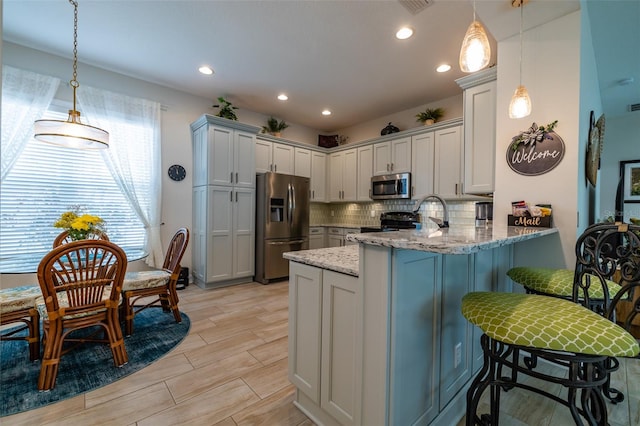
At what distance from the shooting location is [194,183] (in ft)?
14.3

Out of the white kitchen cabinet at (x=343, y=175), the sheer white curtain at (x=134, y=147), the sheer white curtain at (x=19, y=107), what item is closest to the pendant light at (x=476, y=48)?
the white kitchen cabinet at (x=343, y=175)

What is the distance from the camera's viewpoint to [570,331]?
1.09 m

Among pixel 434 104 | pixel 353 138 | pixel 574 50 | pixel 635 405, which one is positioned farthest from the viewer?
pixel 353 138

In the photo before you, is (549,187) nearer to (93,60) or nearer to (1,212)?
(93,60)

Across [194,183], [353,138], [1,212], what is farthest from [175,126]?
[353,138]

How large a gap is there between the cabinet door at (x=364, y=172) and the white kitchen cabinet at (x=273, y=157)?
1218 millimetres

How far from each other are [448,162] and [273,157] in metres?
2.71

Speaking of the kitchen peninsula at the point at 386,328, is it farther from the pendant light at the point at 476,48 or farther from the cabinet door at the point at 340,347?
the pendant light at the point at 476,48

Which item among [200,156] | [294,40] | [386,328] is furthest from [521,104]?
[200,156]

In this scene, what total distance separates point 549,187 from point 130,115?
4.64 meters

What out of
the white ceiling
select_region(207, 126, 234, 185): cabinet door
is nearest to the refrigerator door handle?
select_region(207, 126, 234, 185): cabinet door

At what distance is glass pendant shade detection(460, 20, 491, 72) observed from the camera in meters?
1.63

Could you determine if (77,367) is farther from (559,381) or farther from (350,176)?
(350,176)

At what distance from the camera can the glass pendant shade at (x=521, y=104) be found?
2072mm
